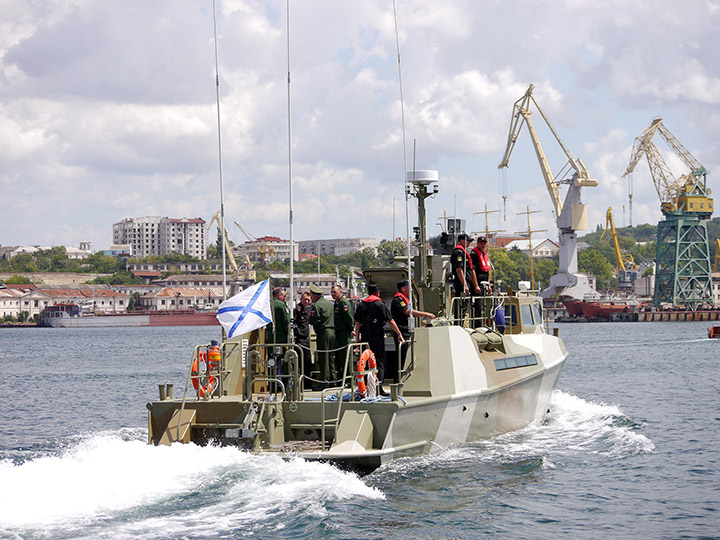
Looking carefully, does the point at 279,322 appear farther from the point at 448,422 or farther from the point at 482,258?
the point at 482,258

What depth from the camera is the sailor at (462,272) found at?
1592 centimetres

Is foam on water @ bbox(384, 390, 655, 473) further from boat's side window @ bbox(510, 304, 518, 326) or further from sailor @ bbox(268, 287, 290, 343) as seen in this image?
sailor @ bbox(268, 287, 290, 343)

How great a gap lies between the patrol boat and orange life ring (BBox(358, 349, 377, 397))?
2cm

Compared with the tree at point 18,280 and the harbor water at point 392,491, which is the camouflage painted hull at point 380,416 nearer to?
the harbor water at point 392,491

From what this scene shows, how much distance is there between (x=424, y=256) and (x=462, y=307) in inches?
43.1

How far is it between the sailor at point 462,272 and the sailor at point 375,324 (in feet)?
7.98

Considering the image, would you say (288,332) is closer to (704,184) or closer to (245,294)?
(245,294)

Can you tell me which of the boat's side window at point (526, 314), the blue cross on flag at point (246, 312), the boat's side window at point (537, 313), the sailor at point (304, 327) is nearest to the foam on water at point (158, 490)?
the blue cross on flag at point (246, 312)

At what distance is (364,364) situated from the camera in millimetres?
13047

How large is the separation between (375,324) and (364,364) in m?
0.76

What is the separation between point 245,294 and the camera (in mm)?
13344

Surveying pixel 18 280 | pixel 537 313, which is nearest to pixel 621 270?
pixel 18 280

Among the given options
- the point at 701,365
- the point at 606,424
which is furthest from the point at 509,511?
the point at 701,365

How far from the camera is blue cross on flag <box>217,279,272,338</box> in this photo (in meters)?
13.0
